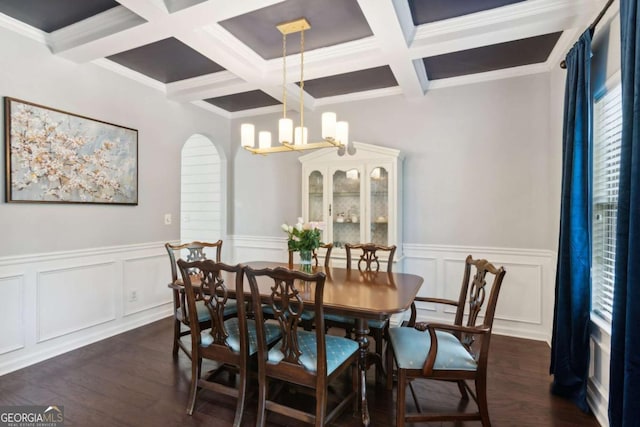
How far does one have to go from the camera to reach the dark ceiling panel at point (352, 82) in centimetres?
344

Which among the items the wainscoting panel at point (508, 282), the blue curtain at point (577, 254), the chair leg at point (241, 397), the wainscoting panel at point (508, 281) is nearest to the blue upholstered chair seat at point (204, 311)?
the chair leg at point (241, 397)

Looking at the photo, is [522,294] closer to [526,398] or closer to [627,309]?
[526,398]

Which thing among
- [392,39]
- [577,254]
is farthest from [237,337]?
[392,39]

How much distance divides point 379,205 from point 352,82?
139 centimetres

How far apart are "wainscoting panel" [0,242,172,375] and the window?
4.04 meters

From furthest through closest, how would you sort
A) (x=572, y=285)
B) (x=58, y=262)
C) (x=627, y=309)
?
1. (x=58, y=262)
2. (x=572, y=285)
3. (x=627, y=309)

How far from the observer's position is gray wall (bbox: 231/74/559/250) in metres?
3.31

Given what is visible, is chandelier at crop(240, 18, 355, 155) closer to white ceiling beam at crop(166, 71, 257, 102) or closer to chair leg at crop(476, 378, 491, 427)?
white ceiling beam at crop(166, 71, 257, 102)

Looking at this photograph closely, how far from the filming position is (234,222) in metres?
4.87

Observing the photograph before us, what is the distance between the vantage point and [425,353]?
1.91m

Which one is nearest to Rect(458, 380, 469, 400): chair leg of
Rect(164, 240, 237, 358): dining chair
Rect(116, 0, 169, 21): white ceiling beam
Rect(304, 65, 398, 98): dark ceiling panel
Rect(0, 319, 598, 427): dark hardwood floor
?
Rect(0, 319, 598, 427): dark hardwood floor

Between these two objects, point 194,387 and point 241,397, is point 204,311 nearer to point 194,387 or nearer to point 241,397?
point 194,387

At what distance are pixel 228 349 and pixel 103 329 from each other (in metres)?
1.98

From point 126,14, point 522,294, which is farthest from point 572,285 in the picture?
point 126,14
